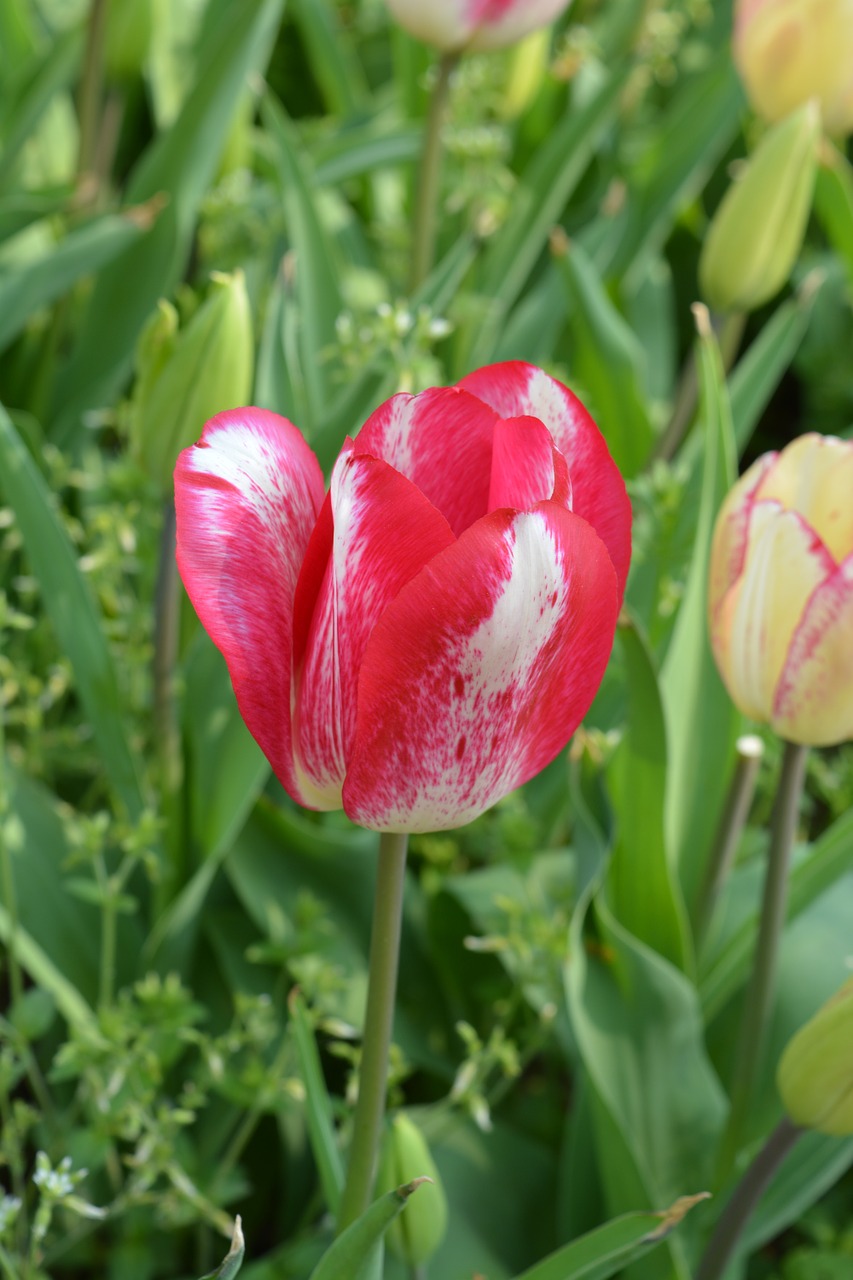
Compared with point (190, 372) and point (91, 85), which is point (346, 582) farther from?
point (91, 85)

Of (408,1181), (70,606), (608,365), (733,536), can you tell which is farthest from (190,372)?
(608,365)

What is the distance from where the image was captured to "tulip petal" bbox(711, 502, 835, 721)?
64 cm

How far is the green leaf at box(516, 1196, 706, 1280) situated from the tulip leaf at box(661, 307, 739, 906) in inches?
13.3

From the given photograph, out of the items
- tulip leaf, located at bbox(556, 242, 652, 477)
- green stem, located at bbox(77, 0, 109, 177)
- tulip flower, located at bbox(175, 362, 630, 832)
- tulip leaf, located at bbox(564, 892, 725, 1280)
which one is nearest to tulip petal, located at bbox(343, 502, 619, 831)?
tulip flower, located at bbox(175, 362, 630, 832)

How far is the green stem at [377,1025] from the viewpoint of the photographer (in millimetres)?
513

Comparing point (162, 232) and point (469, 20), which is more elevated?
point (469, 20)

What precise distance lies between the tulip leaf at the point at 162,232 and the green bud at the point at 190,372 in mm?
409

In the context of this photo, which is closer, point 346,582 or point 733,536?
point 346,582

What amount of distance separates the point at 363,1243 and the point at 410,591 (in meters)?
0.28

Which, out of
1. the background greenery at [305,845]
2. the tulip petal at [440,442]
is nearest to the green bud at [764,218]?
the background greenery at [305,845]

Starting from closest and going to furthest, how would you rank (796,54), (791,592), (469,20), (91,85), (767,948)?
(791,592) → (767,948) → (469,20) → (796,54) → (91,85)

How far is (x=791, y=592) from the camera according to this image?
0.65 meters

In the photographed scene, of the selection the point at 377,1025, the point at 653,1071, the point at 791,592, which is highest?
the point at 791,592

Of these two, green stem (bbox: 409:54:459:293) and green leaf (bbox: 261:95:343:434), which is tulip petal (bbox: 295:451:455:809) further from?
green stem (bbox: 409:54:459:293)
